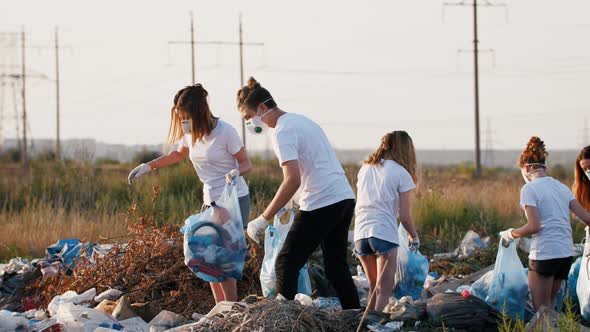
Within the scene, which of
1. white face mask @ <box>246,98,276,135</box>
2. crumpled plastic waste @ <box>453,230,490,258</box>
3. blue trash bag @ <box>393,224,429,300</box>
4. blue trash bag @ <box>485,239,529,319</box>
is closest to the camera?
white face mask @ <box>246,98,276,135</box>

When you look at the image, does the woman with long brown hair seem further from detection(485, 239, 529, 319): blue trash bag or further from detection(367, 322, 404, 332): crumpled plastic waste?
detection(367, 322, 404, 332): crumpled plastic waste

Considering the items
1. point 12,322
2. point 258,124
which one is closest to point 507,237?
point 258,124

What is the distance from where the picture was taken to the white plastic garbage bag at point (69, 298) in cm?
710

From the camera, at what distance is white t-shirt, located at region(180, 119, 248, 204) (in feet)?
22.3

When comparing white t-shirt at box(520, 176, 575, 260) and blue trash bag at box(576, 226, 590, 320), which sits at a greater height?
white t-shirt at box(520, 176, 575, 260)

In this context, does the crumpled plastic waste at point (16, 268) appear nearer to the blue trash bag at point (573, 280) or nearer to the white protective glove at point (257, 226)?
the white protective glove at point (257, 226)

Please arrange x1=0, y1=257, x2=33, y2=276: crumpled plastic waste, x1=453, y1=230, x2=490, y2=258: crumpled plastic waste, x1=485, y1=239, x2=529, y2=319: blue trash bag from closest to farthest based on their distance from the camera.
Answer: x1=485, y1=239, x2=529, y2=319: blue trash bag → x1=0, y1=257, x2=33, y2=276: crumpled plastic waste → x1=453, y1=230, x2=490, y2=258: crumpled plastic waste

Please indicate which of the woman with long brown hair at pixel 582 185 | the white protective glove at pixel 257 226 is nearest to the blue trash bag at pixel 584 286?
the woman with long brown hair at pixel 582 185

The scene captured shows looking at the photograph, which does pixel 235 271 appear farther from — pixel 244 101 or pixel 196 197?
pixel 196 197

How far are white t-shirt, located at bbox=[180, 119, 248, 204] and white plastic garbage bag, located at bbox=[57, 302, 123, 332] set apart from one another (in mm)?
1114

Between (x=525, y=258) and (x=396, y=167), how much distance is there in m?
4.10

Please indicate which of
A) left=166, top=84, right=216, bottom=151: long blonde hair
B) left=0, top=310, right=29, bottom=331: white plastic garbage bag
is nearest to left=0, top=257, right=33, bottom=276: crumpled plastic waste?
left=0, top=310, right=29, bottom=331: white plastic garbage bag

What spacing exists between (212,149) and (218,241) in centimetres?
67

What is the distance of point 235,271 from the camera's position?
264 inches
